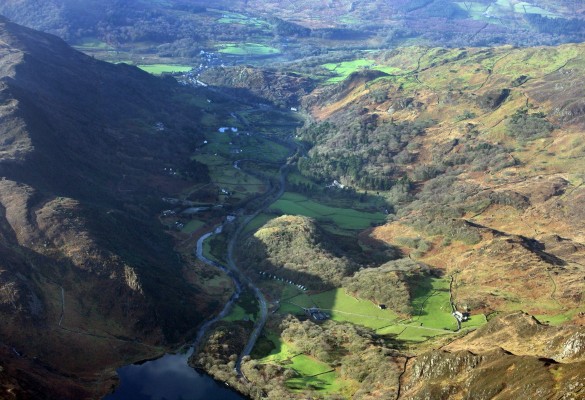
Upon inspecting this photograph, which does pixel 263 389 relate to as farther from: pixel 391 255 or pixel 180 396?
pixel 391 255

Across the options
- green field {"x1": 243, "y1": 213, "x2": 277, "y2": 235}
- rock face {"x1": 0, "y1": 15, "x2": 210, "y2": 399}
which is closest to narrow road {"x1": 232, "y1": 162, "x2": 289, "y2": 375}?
green field {"x1": 243, "y1": 213, "x2": 277, "y2": 235}

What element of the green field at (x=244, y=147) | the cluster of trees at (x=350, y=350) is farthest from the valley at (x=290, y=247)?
the green field at (x=244, y=147)

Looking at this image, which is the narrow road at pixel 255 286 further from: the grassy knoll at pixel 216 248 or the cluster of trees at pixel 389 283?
the cluster of trees at pixel 389 283

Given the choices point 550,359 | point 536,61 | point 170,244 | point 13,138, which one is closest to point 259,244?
point 170,244

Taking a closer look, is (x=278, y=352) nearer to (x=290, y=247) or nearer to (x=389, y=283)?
(x=389, y=283)

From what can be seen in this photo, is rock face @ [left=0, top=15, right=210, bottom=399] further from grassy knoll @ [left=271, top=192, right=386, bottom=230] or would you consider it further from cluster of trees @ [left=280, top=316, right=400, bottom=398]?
grassy knoll @ [left=271, top=192, right=386, bottom=230]
